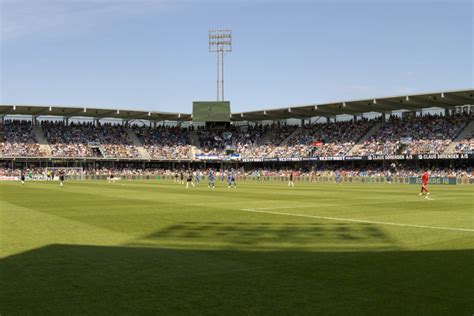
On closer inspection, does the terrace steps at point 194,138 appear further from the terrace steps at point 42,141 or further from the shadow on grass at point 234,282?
the shadow on grass at point 234,282

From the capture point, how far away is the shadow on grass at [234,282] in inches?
279

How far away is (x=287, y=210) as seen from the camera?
23203mm

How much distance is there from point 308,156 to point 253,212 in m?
64.9

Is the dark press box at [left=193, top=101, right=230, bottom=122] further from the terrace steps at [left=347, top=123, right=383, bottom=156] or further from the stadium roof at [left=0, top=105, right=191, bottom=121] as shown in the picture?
the terrace steps at [left=347, top=123, right=383, bottom=156]

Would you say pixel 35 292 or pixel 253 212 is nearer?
pixel 35 292

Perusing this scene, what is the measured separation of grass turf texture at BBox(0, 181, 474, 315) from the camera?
7234mm

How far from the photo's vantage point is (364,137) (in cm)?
8275

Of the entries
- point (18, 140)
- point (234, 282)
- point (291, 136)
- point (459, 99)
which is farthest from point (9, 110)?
point (234, 282)

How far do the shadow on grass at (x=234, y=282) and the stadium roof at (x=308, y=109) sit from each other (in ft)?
198

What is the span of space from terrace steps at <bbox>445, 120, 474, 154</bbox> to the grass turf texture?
181 ft

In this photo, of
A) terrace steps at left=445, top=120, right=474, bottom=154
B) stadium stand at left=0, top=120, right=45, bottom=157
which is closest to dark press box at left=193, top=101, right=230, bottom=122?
stadium stand at left=0, top=120, right=45, bottom=157

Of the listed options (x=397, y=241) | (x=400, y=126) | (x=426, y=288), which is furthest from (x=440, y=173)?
(x=426, y=288)

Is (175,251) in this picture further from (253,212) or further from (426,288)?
(253,212)

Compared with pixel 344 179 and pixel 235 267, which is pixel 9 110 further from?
pixel 235 267
